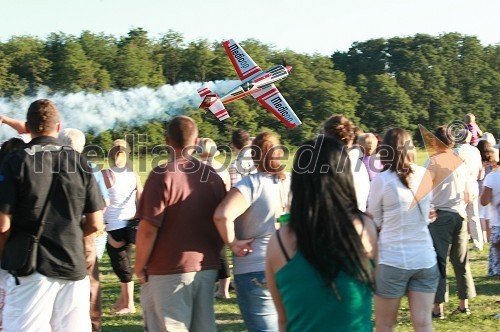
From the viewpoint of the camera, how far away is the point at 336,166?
2934 mm

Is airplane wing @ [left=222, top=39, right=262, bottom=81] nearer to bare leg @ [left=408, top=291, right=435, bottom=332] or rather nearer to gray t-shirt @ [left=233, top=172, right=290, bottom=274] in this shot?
bare leg @ [left=408, top=291, right=435, bottom=332]

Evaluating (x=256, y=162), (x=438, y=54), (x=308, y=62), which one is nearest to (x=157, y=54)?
(x=308, y=62)

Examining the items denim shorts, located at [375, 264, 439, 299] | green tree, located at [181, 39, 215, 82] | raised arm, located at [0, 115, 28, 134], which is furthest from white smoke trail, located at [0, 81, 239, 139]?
green tree, located at [181, 39, 215, 82]

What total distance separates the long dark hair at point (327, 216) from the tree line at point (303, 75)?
2338 cm

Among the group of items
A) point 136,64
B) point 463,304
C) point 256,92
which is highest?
point 136,64

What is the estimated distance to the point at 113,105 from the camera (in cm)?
2495

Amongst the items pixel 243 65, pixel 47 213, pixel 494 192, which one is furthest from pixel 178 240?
pixel 243 65

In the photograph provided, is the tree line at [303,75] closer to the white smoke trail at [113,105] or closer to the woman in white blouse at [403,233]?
the white smoke trail at [113,105]

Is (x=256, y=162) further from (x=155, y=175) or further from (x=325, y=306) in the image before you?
(x=325, y=306)

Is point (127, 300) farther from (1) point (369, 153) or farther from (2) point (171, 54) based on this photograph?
(2) point (171, 54)

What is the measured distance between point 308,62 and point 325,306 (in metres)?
71.7

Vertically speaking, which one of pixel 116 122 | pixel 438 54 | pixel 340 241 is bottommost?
pixel 340 241

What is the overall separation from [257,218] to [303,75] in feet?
207

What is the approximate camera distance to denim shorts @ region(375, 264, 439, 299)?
4.93 meters
